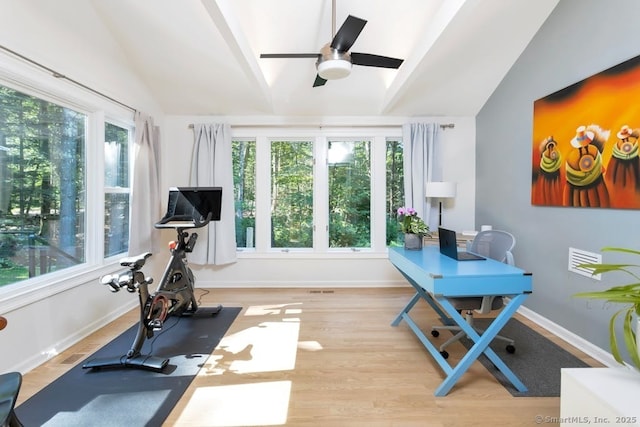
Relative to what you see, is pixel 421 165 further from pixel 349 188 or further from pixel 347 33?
pixel 347 33

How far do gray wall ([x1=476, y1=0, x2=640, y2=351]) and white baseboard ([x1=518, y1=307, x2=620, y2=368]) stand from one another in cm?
4

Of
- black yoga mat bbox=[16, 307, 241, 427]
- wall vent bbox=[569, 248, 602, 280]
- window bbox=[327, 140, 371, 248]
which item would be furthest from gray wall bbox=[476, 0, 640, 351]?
black yoga mat bbox=[16, 307, 241, 427]

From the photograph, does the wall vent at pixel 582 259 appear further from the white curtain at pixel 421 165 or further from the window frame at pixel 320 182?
the window frame at pixel 320 182

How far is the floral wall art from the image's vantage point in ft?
6.61

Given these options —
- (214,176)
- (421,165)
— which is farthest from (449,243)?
(214,176)

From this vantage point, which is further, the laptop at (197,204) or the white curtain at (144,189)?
the white curtain at (144,189)

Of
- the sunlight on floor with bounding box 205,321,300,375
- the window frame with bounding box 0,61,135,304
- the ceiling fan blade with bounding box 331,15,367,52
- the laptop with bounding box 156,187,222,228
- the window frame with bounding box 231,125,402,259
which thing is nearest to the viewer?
the ceiling fan blade with bounding box 331,15,367,52

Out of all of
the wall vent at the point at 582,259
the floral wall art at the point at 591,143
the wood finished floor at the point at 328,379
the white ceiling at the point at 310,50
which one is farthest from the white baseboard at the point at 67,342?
the floral wall art at the point at 591,143

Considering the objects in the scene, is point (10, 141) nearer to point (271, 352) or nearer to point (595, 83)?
point (271, 352)

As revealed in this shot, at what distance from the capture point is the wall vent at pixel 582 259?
2.27 meters

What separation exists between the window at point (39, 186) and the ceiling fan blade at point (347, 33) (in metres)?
2.31

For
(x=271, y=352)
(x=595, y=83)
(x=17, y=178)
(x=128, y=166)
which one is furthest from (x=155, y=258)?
(x=595, y=83)

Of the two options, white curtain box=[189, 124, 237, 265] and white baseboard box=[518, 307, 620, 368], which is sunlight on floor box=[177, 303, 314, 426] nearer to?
white curtain box=[189, 124, 237, 265]

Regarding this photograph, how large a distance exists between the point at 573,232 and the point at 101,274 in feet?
13.9
